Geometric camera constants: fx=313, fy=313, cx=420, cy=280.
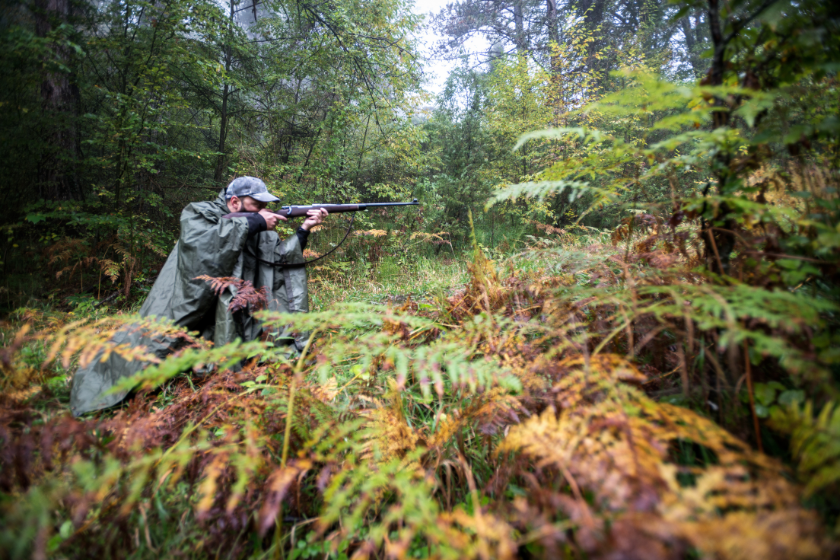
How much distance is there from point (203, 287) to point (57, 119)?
460 cm

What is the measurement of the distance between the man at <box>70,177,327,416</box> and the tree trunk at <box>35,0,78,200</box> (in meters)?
3.75

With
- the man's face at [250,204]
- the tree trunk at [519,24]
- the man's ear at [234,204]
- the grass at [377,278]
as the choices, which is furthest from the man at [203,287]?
the tree trunk at [519,24]

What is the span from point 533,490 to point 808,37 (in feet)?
5.16

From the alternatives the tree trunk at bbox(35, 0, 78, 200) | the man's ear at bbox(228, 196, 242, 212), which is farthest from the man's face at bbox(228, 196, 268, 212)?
the tree trunk at bbox(35, 0, 78, 200)

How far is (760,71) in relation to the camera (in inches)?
45.9

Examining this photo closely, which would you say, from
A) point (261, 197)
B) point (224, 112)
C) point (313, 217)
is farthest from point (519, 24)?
point (261, 197)

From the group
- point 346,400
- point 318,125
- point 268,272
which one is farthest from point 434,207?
point 346,400

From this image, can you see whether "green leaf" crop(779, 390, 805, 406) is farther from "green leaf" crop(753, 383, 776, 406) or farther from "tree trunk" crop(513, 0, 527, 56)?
"tree trunk" crop(513, 0, 527, 56)

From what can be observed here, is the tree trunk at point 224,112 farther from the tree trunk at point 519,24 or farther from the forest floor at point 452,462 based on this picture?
the tree trunk at point 519,24

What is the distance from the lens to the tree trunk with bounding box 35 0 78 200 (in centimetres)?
460

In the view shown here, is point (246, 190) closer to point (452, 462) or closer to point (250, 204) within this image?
point (250, 204)

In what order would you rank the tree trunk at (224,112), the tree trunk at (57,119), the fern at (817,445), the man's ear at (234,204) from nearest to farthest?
the fern at (817,445)
the man's ear at (234,204)
the tree trunk at (57,119)
the tree trunk at (224,112)

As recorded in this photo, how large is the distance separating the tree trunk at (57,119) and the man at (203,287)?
375 cm

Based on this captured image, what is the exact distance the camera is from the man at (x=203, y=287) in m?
2.31
